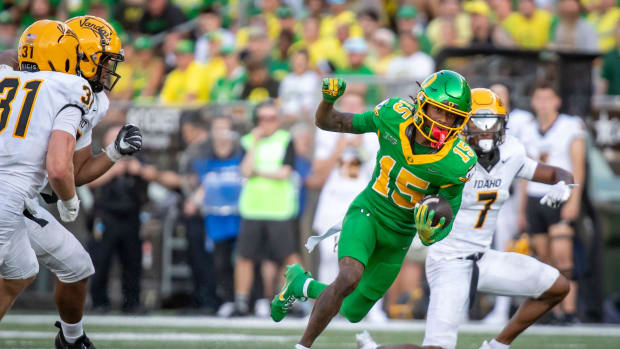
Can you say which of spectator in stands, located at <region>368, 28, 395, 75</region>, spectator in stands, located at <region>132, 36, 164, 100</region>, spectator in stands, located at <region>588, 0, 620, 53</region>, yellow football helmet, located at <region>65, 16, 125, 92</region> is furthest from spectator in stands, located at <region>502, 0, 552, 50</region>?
yellow football helmet, located at <region>65, 16, 125, 92</region>

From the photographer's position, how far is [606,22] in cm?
1180

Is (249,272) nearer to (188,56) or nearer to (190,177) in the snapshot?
(190,177)

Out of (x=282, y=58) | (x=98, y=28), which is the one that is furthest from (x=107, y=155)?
→ (x=282, y=58)

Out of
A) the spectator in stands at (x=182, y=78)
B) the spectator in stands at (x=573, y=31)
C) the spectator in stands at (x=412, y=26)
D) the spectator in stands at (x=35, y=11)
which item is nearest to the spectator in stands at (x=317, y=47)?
the spectator in stands at (x=412, y=26)

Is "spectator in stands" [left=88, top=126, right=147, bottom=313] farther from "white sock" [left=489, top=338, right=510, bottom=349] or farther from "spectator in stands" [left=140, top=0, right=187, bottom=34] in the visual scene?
"white sock" [left=489, top=338, right=510, bottom=349]

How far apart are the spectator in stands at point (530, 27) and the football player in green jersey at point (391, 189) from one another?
6.14m

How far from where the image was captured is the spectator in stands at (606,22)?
462 inches

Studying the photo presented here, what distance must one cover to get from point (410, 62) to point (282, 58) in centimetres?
165

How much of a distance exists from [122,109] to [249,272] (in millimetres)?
2512

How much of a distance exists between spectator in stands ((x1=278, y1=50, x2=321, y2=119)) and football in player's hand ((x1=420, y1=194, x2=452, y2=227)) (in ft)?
17.3

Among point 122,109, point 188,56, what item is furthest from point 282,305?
point 188,56

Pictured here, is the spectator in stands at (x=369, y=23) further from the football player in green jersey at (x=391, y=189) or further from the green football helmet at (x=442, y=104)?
the green football helmet at (x=442, y=104)

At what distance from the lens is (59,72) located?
5.61 m

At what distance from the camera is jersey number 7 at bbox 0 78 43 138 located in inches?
214
